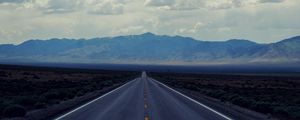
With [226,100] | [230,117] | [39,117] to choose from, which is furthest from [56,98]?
[230,117]

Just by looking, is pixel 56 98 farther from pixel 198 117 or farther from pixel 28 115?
pixel 198 117

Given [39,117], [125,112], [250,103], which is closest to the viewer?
[39,117]

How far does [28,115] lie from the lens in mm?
22984

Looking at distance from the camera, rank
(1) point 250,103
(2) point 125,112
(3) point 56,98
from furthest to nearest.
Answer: (3) point 56,98, (1) point 250,103, (2) point 125,112

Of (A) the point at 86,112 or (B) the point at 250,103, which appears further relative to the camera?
(B) the point at 250,103

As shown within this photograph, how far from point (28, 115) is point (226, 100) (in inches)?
663

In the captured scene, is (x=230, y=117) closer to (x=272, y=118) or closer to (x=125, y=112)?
(x=272, y=118)

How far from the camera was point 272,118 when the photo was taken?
75.3ft

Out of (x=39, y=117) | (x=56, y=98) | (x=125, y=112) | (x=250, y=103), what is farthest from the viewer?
(x=56, y=98)

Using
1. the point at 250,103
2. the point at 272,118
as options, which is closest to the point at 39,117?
the point at 272,118

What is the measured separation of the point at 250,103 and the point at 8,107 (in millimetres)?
13788

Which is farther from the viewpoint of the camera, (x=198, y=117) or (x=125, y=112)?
(x=125, y=112)

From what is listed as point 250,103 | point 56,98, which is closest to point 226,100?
point 250,103

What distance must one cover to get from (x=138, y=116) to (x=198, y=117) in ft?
7.96
